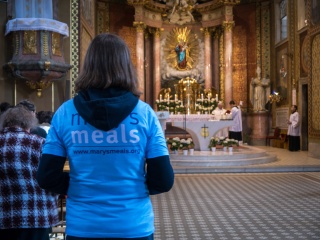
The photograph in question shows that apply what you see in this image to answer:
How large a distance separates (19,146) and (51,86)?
31.4 ft

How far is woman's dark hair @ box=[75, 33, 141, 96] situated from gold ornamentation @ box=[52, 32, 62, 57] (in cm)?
974

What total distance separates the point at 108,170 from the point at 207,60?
2062 cm

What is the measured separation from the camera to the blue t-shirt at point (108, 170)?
1.99 metres

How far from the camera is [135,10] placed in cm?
2092

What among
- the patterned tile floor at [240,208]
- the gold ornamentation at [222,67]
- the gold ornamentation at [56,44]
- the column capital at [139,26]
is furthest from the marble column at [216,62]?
the patterned tile floor at [240,208]

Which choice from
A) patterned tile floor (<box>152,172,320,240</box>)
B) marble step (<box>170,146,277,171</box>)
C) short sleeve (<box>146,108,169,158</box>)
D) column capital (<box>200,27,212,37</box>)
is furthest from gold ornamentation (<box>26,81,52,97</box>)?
column capital (<box>200,27,212,37</box>)

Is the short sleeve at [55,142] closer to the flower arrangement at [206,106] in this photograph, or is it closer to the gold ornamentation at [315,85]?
the gold ornamentation at [315,85]

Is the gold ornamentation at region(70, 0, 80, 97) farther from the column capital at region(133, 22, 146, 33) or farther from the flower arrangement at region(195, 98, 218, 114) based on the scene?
the column capital at region(133, 22, 146, 33)

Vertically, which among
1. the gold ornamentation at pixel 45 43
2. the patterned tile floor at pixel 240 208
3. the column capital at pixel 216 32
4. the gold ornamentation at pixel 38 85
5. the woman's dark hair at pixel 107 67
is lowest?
the patterned tile floor at pixel 240 208

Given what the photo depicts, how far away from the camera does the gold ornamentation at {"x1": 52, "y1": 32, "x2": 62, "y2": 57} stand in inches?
449

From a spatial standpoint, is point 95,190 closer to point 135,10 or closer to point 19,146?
point 19,146

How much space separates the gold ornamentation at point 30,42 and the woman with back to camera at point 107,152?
9.53 m

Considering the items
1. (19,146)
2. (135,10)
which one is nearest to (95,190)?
(19,146)

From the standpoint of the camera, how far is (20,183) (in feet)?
10.5
